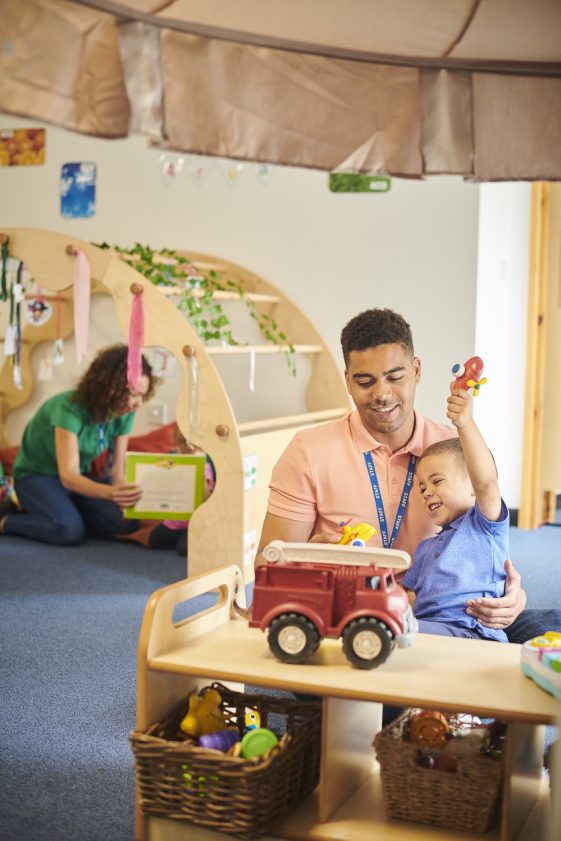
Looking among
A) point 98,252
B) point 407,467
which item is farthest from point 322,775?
point 98,252

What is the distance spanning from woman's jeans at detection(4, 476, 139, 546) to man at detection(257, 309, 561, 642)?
2670 mm

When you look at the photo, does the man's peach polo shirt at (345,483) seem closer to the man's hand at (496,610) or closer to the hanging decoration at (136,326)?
the man's hand at (496,610)

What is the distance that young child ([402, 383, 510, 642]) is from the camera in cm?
239

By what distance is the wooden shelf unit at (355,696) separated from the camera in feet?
5.93

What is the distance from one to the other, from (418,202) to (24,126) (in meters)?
2.55

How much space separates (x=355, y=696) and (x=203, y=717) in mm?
419

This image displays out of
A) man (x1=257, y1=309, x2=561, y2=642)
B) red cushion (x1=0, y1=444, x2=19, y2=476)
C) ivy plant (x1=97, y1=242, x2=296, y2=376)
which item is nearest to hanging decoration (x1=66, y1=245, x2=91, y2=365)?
ivy plant (x1=97, y1=242, x2=296, y2=376)

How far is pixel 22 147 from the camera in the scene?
634cm

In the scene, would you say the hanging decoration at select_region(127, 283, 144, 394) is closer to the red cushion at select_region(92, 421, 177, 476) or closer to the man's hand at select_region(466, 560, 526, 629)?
the red cushion at select_region(92, 421, 177, 476)

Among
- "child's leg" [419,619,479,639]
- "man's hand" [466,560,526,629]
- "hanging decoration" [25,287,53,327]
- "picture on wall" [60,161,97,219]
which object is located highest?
"picture on wall" [60,161,97,219]

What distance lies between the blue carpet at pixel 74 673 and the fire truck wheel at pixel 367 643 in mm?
691

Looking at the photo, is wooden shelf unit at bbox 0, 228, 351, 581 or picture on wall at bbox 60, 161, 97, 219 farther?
picture on wall at bbox 60, 161, 97, 219

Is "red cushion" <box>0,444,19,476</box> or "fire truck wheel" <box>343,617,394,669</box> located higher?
"fire truck wheel" <box>343,617,394,669</box>

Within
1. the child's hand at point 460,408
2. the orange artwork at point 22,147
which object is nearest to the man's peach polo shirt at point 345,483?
the child's hand at point 460,408
